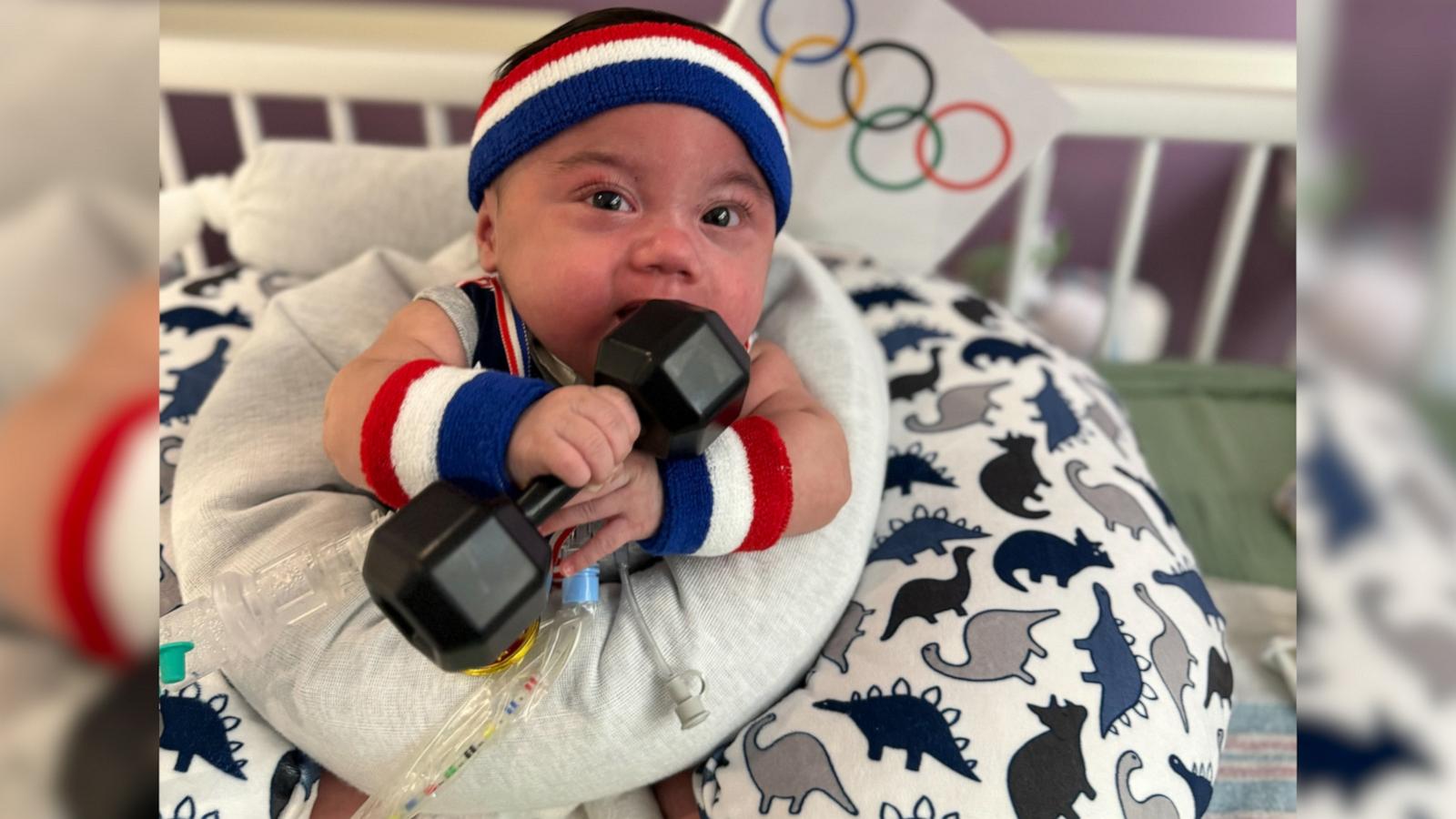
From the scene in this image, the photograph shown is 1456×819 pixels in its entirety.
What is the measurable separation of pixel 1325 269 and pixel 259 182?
109 cm

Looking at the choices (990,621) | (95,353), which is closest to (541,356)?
(990,621)

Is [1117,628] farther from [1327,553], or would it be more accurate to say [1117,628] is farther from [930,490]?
[1327,553]

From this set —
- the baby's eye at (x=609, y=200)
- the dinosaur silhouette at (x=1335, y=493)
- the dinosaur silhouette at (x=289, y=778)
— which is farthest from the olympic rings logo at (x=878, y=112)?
the dinosaur silhouette at (x=1335, y=493)

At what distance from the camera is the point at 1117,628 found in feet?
2.50

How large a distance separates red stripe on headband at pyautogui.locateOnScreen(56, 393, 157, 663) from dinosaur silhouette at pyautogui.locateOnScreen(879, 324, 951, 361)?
913 millimetres

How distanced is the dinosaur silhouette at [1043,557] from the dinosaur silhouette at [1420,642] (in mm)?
512

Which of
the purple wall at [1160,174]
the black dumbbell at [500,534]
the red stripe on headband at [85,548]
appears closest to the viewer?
the red stripe on headband at [85,548]

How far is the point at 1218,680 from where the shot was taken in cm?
80

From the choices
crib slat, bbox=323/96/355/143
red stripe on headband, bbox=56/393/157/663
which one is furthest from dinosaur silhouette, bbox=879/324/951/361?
red stripe on headband, bbox=56/393/157/663

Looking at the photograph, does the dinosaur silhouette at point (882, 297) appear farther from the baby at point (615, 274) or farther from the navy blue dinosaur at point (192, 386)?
the navy blue dinosaur at point (192, 386)

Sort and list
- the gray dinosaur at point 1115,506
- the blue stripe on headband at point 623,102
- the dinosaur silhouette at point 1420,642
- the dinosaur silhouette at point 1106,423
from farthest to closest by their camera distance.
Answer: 1. the dinosaur silhouette at point 1106,423
2. the gray dinosaur at point 1115,506
3. the blue stripe on headband at point 623,102
4. the dinosaur silhouette at point 1420,642

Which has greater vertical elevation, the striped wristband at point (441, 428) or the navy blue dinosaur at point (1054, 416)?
the striped wristband at point (441, 428)

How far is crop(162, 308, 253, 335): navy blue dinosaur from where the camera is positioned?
1017mm

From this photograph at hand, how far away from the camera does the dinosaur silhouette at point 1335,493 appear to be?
0.87 feet
